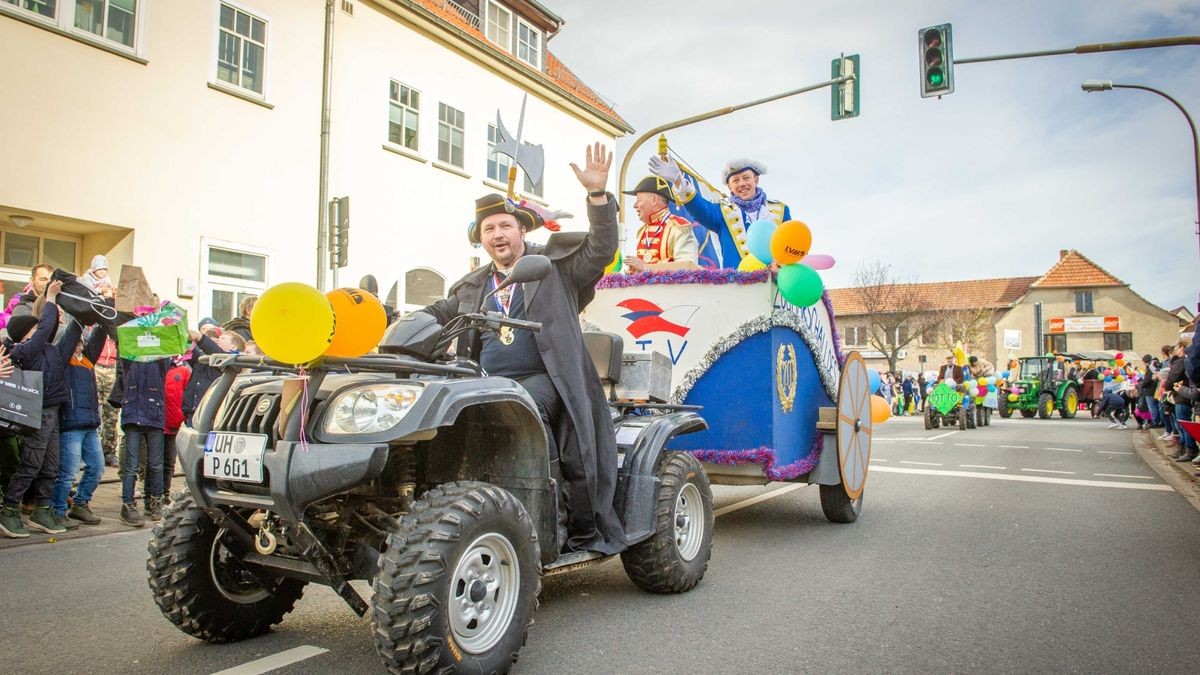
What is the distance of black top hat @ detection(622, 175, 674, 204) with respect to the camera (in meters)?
6.27

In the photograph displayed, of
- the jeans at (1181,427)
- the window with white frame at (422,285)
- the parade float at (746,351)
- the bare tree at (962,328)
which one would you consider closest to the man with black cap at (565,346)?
the parade float at (746,351)

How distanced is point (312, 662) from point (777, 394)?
345cm

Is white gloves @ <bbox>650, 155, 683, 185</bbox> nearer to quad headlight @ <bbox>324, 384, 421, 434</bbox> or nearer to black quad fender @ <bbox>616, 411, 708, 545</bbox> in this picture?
black quad fender @ <bbox>616, 411, 708, 545</bbox>

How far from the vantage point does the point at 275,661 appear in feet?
10.7

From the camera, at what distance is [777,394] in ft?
18.5

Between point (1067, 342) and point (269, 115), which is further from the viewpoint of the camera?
point (1067, 342)

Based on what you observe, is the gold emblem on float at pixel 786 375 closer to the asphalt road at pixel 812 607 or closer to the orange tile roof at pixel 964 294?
the asphalt road at pixel 812 607

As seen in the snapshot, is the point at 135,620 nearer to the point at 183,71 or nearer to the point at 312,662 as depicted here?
the point at 312,662

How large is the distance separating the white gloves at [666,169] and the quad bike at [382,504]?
3.09m

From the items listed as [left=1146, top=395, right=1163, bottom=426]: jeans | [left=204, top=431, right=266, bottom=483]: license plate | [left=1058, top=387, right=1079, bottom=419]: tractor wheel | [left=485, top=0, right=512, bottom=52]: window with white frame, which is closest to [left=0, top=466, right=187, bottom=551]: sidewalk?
[left=204, top=431, right=266, bottom=483]: license plate

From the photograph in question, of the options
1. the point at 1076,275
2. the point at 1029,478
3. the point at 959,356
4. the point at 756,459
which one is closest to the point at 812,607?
the point at 756,459

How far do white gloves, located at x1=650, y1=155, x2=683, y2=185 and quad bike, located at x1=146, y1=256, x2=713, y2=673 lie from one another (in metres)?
3.09

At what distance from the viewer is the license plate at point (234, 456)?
283 centimetres

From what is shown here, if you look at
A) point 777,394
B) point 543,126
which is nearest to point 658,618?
point 777,394
